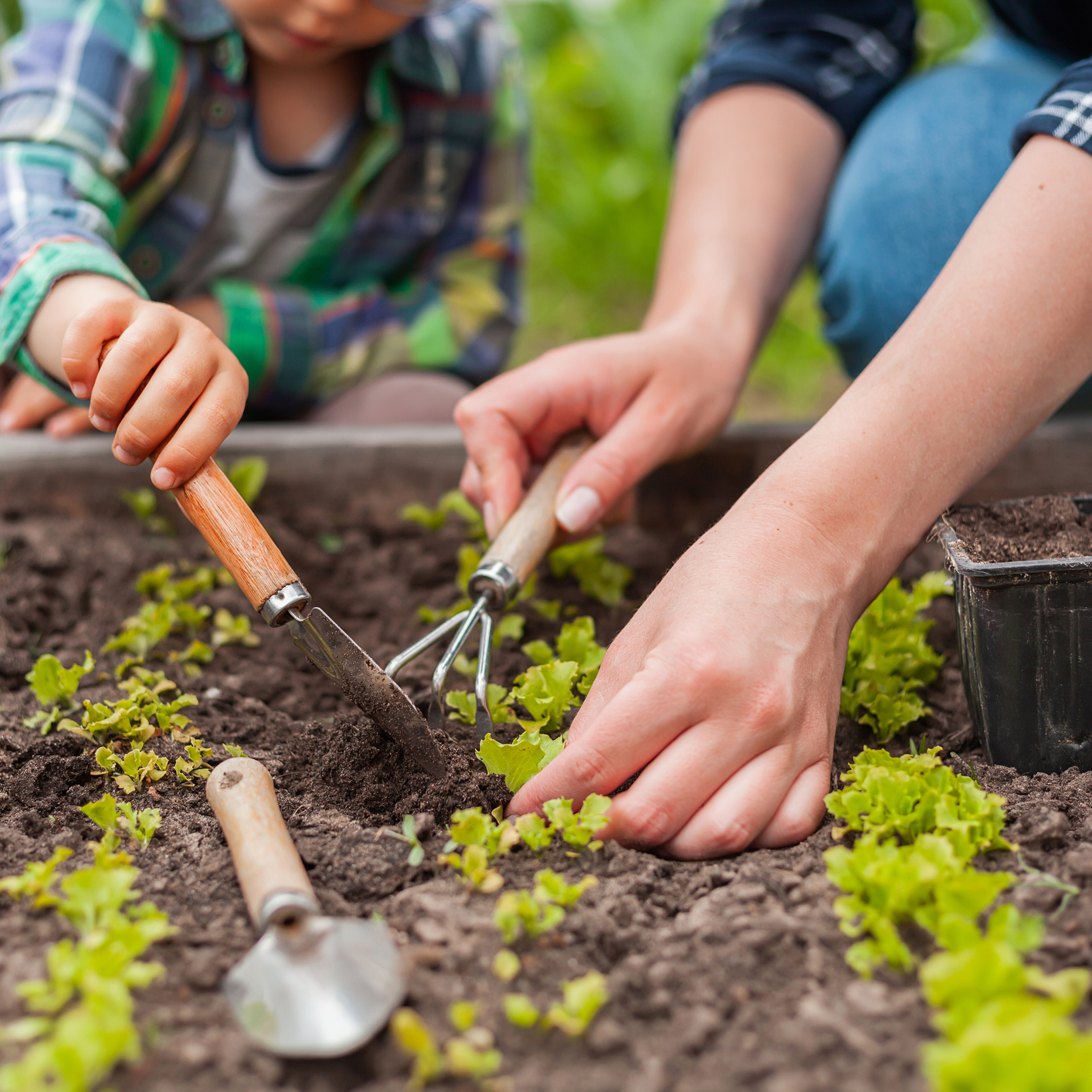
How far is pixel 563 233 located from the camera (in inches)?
176

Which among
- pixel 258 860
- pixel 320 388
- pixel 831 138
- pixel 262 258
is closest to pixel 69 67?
pixel 262 258

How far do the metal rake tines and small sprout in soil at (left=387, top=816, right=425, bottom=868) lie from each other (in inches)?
7.2

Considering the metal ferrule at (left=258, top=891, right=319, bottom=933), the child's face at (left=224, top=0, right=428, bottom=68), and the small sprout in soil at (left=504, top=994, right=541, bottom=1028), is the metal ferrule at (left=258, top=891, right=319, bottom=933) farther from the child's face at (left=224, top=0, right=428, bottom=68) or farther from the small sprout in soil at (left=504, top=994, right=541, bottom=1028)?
the child's face at (left=224, top=0, right=428, bottom=68)

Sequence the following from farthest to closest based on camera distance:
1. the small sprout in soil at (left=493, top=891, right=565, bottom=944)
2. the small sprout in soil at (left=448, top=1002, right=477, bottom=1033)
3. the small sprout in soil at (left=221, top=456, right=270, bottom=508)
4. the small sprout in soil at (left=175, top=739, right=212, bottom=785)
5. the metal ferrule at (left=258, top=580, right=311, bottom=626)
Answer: the small sprout in soil at (left=221, top=456, right=270, bottom=508)
the small sprout in soil at (left=175, top=739, right=212, bottom=785)
the metal ferrule at (left=258, top=580, right=311, bottom=626)
the small sprout in soil at (left=493, top=891, right=565, bottom=944)
the small sprout in soil at (left=448, top=1002, right=477, bottom=1033)

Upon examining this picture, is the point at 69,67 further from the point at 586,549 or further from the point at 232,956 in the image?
the point at 232,956

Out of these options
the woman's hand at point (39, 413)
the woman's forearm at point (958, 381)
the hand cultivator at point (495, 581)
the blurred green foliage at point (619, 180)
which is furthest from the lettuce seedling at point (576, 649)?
the blurred green foliage at point (619, 180)

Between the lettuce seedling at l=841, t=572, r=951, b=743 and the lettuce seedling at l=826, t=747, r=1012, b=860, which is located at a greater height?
the lettuce seedling at l=826, t=747, r=1012, b=860

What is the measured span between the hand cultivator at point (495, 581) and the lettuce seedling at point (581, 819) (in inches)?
10.7

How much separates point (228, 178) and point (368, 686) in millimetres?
1785

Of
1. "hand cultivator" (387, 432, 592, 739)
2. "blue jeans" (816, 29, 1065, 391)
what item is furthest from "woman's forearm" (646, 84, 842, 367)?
"hand cultivator" (387, 432, 592, 739)

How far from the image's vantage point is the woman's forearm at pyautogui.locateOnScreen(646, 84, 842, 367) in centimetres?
208

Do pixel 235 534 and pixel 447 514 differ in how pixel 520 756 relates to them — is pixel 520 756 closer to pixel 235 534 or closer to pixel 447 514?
pixel 235 534

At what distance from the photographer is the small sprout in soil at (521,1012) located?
37.0 inches

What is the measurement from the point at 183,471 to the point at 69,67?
1.41 metres
